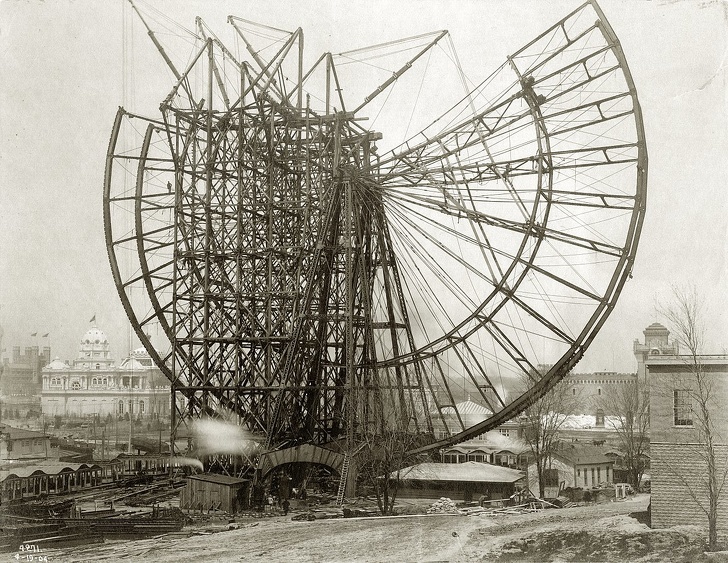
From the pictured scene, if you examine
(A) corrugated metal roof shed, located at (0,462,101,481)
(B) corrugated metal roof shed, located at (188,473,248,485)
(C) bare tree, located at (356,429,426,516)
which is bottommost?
(A) corrugated metal roof shed, located at (0,462,101,481)

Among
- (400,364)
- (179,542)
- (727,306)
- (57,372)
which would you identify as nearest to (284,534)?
(179,542)

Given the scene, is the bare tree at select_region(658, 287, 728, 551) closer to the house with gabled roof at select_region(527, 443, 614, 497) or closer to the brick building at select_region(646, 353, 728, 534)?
the brick building at select_region(646, 353, 728, 534)

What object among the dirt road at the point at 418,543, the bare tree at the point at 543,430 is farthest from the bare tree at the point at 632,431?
the dirt road at the point at 418,543

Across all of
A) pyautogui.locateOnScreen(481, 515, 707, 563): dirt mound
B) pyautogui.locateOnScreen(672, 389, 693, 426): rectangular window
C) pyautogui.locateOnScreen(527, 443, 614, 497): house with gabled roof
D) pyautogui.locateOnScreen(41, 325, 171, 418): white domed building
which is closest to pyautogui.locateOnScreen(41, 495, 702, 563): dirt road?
pyautogui.locateOnScreen(481, 515, 707, 563): dirt mound

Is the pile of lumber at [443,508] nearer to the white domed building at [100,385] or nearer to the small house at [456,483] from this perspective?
the small house at [456,483]

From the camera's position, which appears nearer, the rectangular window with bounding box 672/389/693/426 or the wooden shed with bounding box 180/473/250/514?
the rectangular window with bounding box 672/389/693/426

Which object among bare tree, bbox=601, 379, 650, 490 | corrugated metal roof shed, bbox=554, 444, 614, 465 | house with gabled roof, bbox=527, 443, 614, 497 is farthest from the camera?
corrugated metal roof shed, bbox=554, 444, 614, 465
